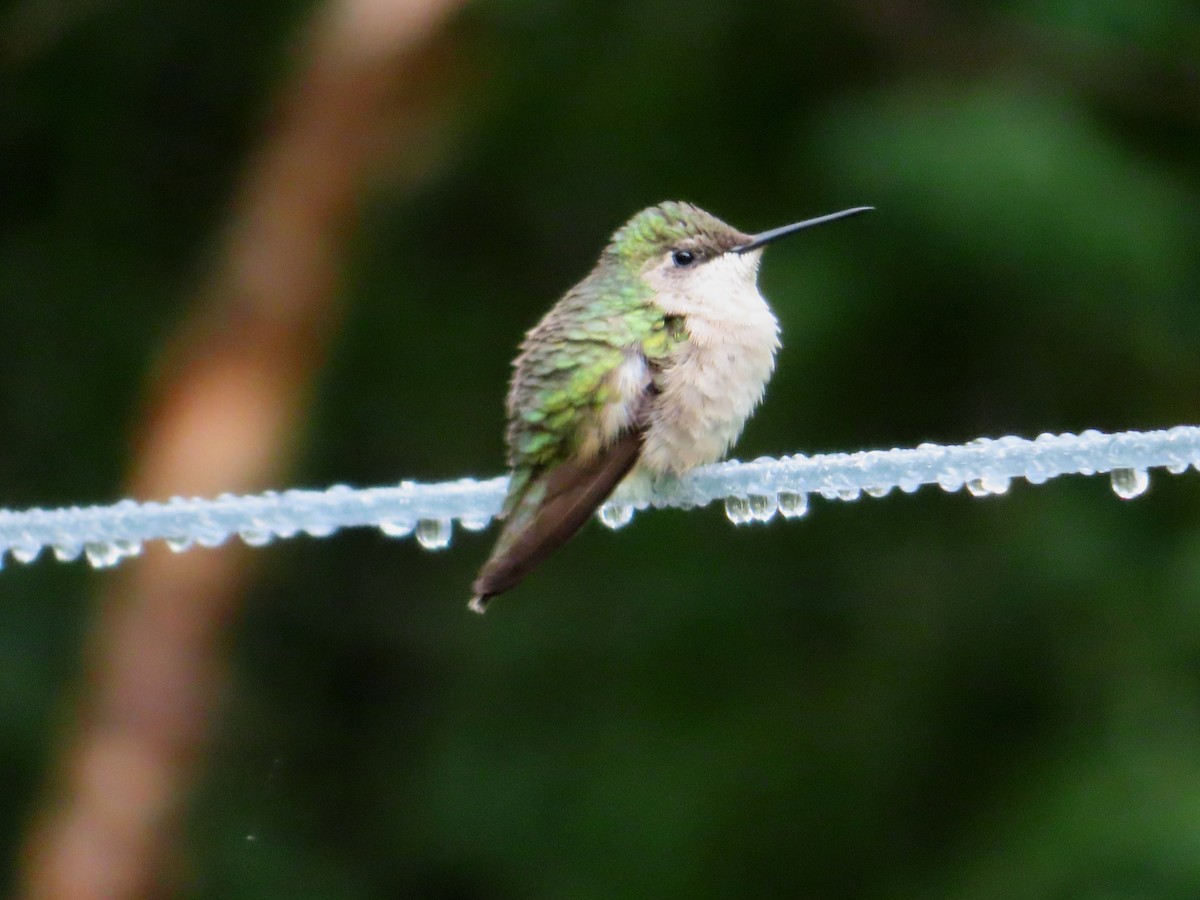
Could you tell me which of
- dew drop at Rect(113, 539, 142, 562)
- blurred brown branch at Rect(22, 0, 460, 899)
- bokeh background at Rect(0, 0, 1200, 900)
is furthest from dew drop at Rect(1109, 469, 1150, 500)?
blurred brown branch at Rect(22, 0, 460, 899)

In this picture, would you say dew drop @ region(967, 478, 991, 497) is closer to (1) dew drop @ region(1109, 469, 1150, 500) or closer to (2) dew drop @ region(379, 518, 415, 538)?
(1) dew drop @ region(1109, 469, 1150, 500)

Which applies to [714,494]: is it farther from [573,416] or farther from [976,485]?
[573,416]

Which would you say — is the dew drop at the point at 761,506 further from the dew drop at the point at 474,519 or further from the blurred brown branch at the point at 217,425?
the blurred brown branch at the point at 217,425

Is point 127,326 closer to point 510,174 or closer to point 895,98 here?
point 510,174

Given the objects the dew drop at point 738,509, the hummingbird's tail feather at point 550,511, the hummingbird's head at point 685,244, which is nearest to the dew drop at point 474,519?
the hummingbird's tail feather at point 550,511

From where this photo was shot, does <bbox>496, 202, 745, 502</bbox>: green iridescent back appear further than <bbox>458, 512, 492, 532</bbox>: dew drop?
Yes
